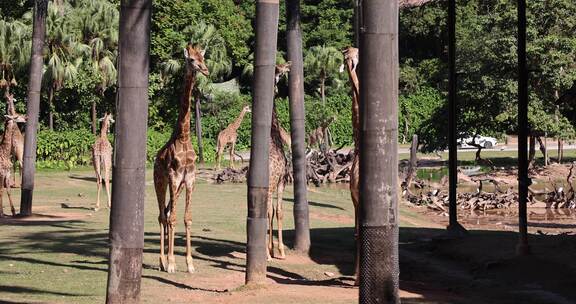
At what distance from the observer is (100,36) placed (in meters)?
48.5

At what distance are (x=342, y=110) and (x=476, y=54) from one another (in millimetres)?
14954

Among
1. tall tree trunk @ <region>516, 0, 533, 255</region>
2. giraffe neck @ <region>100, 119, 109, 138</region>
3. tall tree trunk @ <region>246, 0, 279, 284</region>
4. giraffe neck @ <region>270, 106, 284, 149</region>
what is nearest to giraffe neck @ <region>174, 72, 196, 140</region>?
tall tree trunk @ <region>246, 0, 279, 284</region>

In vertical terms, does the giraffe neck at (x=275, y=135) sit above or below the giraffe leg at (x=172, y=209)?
above

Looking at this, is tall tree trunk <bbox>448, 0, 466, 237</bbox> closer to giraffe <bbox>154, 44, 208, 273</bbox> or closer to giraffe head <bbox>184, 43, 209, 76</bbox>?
giraffe <bbox>154, 44, 208, 273</bbox>

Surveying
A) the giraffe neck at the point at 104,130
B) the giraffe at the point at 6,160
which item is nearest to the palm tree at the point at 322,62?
Answer: the giraffe neck at the point at 104,130

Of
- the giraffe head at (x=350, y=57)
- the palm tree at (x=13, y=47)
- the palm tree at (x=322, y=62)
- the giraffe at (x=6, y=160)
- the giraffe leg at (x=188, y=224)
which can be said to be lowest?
the giraffe leg at (x=188, y=224)

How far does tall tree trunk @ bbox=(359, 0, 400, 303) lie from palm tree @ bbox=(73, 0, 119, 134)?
39.3m

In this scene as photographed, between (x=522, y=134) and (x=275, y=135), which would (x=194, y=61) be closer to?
(x=275, y=135)

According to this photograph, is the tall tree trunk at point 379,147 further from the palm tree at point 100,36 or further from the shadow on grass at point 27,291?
the palm tree at point 100,36

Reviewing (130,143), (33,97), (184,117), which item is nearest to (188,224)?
(184,117)

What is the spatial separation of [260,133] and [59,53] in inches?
1376

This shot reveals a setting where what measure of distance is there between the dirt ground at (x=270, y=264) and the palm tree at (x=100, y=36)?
20.7 metres

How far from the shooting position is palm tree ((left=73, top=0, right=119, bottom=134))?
155 ft

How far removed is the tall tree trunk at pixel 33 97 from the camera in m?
23.0
